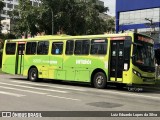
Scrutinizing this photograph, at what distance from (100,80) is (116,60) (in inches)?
59.8

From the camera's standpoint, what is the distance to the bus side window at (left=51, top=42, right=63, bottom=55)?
23592 mm

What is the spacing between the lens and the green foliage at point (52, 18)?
40.2m

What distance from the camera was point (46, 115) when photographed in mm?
11164

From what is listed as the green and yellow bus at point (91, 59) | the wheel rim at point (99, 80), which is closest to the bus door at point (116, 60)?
the green and yellow bus at point (91, 59)

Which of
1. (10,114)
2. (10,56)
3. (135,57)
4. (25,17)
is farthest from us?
(25,17)

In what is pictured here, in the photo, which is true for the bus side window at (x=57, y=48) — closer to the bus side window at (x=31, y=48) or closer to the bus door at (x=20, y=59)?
the bus side window at (x=31, y=48)

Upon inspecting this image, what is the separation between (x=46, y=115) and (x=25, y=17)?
1197 inches

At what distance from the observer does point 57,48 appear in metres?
23.9

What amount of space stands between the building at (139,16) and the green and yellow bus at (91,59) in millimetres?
20887

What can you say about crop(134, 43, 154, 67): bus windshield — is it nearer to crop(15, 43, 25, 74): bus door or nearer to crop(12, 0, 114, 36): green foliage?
crop(15, 43, 25, 74): bus door

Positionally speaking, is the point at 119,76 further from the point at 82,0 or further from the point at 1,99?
the point at 82,0

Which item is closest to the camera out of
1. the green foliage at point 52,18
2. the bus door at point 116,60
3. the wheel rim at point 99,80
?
the bus door at point 116,60

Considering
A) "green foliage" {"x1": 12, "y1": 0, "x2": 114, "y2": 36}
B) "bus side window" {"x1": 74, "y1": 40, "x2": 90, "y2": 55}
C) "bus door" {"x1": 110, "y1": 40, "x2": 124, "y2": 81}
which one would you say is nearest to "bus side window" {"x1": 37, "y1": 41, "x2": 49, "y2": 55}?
"bus side window" {"x1": 74, "y1": 40, "x2": 90, "y2": 55}

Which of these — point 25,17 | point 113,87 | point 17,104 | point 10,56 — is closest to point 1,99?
point 17,104
